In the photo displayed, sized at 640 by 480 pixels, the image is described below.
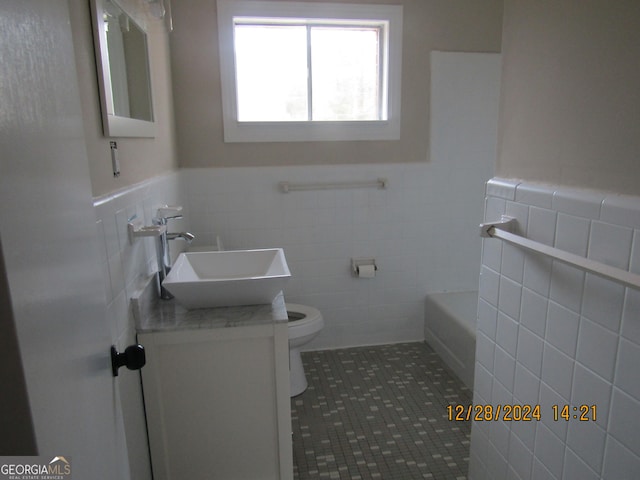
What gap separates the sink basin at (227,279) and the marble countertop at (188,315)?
0.03 meters

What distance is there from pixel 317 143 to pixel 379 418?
165cm

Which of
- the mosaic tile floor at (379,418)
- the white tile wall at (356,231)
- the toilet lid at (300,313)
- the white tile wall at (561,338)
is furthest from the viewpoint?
the white tile wall at (356,231)

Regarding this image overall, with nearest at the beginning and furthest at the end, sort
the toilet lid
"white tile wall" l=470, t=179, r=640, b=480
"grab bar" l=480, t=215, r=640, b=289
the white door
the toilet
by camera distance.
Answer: the white door < "grab bar" l=480, t=215, r=640, b=289 < "white tile wall" l=470, t=179, r=640, b=480 < the toilet < the toilet lid

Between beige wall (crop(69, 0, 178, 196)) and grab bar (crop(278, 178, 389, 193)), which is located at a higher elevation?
beige wall (crop(69, 0, 178, 196))

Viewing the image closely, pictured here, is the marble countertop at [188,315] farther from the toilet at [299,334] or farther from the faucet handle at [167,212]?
the toilet at [299,334]

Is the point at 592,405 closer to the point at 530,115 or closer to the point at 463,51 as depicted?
the point at 530,115

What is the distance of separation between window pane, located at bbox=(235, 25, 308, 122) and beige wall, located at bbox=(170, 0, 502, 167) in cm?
17

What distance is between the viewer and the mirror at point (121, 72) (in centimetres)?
132

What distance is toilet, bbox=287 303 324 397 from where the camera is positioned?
2410mm

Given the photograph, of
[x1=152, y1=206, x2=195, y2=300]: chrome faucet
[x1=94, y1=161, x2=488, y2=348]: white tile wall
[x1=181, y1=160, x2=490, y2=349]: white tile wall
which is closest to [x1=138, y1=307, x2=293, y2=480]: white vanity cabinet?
[x1=152, y1=206, x2=195, y2=300]: chrome faucet

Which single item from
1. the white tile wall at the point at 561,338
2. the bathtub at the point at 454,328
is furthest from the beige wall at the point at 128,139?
the bathtub at the point at 454,328

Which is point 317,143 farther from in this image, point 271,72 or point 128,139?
point 128,139

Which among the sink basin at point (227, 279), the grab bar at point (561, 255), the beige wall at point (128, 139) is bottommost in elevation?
the sink basin at point (227, 279)

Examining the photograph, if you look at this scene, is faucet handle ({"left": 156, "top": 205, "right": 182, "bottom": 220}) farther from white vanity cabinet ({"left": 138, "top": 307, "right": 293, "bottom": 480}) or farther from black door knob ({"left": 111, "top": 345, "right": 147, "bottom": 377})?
black door knob ({"left": 111, "top": 345, "right": 147, "bottom": 377})
